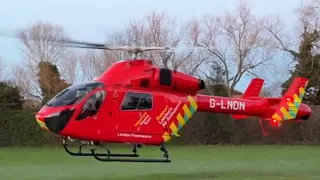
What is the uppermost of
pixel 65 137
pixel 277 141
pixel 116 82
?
pixel 116 82

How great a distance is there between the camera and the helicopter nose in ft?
41.7

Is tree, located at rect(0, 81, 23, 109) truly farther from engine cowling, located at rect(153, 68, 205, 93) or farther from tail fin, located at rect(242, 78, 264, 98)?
engine cowling, located at rect(153, 68, 205, 93)

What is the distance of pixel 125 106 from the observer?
534 inches

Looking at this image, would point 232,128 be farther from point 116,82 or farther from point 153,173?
point 116,82

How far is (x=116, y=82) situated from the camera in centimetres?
1355

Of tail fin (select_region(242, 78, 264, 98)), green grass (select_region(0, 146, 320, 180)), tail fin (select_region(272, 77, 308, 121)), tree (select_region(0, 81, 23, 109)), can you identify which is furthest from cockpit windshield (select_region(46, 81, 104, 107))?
tree (select_region(0, 81, 23, 109))

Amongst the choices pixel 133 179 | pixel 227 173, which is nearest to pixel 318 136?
pixel 227 173

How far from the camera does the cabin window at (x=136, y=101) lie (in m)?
13.5

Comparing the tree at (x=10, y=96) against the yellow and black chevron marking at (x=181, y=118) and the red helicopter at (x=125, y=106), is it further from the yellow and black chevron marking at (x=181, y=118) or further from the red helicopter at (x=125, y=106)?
the red helicopter at (x=125, y=106)

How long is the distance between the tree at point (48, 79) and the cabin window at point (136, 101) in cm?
2808

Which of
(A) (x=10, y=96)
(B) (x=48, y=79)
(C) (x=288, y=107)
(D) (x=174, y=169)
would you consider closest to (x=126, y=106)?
(C) (x=288, y=107)

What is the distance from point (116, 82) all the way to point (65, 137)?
163 centimetres

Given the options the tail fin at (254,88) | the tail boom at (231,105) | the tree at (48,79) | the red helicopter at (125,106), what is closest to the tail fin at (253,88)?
the tail fin at (254,88)

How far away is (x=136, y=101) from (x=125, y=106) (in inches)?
10.9
